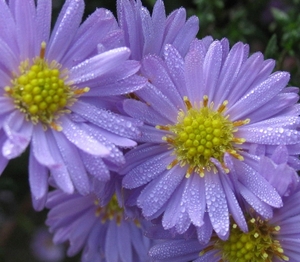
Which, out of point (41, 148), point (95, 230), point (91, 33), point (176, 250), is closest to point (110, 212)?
point (95, 230)

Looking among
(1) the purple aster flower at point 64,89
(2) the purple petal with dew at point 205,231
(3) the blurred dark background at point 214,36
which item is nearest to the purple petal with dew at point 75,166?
(1) the purple aster flower at point 64,89

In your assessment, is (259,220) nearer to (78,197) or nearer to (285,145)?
(285,145)

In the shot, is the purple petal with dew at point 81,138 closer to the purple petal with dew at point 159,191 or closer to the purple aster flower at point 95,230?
the purple petal with dew at point 159,191

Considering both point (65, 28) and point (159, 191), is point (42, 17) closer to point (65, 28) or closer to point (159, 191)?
point (65, 28)

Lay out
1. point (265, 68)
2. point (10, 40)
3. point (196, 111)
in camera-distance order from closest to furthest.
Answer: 1. point (10, 40)
2. point (265, 68)
3. point (196, 111)

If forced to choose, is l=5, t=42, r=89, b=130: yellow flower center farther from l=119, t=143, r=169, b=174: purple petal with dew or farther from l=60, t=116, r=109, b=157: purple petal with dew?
l=119, t=143, r=169, b=174: purple petal with dew

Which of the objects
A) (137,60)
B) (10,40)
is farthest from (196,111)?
(10,40)
